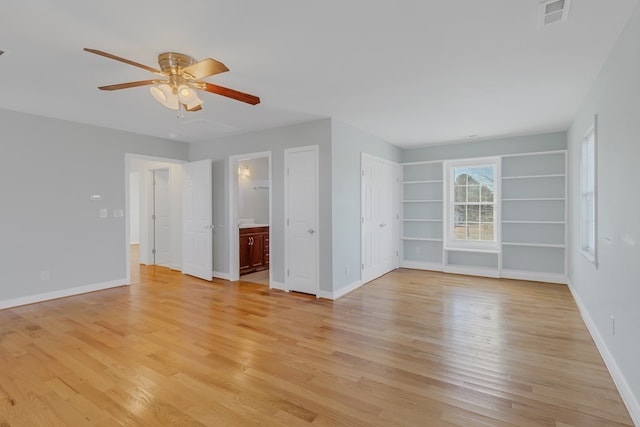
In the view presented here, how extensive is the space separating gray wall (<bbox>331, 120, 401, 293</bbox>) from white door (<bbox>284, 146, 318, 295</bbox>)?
0.95 feet

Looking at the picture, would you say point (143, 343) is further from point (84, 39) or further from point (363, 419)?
point (84, 39)

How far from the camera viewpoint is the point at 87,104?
3.85 metres

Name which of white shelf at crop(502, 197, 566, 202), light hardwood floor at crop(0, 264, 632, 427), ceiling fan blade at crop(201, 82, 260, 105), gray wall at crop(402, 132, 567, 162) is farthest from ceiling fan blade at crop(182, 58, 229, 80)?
white shelf at crop(502, 197, 566, 202)

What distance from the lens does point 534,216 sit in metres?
5.54

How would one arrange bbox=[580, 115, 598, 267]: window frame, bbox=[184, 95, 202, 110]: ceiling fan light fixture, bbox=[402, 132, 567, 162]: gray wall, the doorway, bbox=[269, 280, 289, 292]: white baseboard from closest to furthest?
bbox=[184, 95, 202, 110]: ceiling fan light fixture, bbox=[580, 115, 598, 267]: window frame, bbox=[269, 280, 289, 292]: white baseboard, bbox=[402, 132, 567, 162]: gray wall, the doorway

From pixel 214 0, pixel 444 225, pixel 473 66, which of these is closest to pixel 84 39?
pixel 214 0

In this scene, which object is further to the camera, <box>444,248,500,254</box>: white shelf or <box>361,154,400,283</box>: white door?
<box>444,248,500,254</box>: white shelf

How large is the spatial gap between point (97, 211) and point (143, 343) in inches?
113

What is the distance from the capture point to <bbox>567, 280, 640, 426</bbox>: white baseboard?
193 cm

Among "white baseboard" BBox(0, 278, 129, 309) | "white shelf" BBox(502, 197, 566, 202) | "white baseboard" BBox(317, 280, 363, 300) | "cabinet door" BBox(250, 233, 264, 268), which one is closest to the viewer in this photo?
"white baseboard" BBox(0, 278, 129, 309)

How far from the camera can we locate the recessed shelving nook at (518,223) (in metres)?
5.38

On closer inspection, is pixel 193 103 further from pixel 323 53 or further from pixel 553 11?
pixel 553 11

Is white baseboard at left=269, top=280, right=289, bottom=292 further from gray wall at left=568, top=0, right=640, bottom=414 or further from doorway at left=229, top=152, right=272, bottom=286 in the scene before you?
gray wall at left=568, top=0, right=640, bottom=414

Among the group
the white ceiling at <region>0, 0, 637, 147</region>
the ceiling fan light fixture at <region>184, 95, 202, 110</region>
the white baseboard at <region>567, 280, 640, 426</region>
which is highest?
the white ceiling at <region>0, 0, 637, 147</region>
